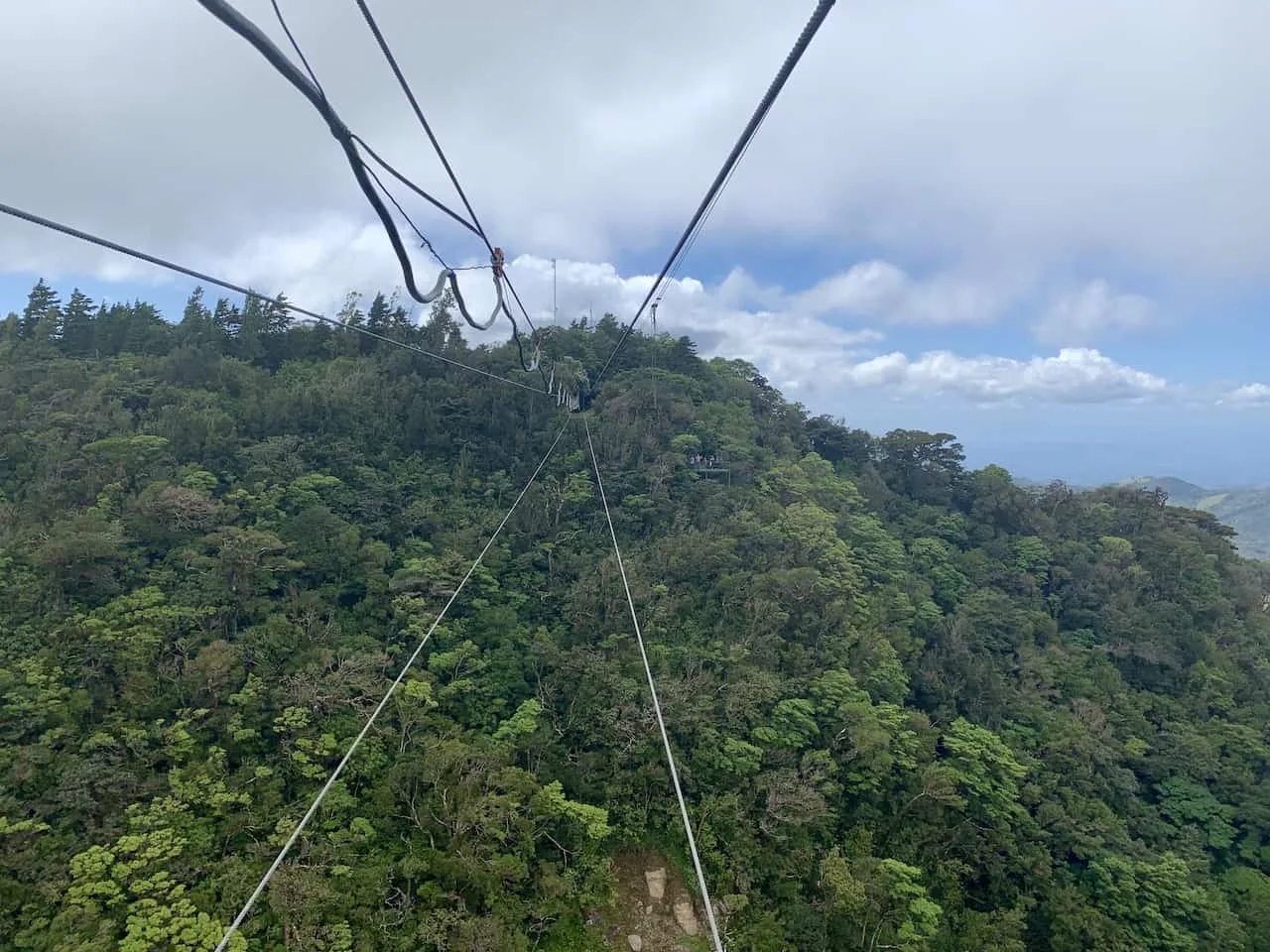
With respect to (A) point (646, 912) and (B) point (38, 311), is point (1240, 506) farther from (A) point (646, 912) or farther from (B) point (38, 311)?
(B) point (38, 311)

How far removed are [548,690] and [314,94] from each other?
447 inches

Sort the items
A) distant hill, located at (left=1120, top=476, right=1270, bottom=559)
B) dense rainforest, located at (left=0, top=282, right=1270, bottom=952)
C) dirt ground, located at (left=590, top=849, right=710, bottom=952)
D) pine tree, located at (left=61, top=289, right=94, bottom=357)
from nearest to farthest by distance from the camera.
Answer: dense rainforest, located at (left=0, top=282, right=1270, bottom=952)
dirt ground, located at (left=590, top=849, right=710, bottom=952)
pine tree, located at (left=61, top=289, right=94, bottom=357)
distant hill, located at (left=1120, top=476, right=1270, bottom=559)

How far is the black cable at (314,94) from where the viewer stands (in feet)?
6.06

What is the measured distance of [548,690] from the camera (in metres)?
12.1

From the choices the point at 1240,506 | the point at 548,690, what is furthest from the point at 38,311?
the point at 1240,506

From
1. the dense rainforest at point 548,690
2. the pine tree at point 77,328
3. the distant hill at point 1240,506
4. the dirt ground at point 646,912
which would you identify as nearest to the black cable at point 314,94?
the dense rainforest at point 548,690

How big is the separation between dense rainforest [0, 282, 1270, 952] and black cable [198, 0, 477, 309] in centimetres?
873

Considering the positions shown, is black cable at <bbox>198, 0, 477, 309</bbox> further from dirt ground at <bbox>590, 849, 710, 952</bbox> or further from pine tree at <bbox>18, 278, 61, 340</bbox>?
pine tree at <bbox>18, 278, 61, 340</bbox>

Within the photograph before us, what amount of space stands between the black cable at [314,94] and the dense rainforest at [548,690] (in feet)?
28.6

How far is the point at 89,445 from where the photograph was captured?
1393cm

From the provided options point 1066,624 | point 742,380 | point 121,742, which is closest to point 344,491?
point 121,742

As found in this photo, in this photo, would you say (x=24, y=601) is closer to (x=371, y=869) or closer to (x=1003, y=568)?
(x=371, y=869)

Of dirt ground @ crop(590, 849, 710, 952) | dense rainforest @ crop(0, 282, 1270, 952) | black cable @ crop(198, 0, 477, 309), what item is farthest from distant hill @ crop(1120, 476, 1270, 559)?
black cable @ crop(198, 0, 477, 309)

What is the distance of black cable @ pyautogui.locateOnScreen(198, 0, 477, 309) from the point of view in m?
1.85
